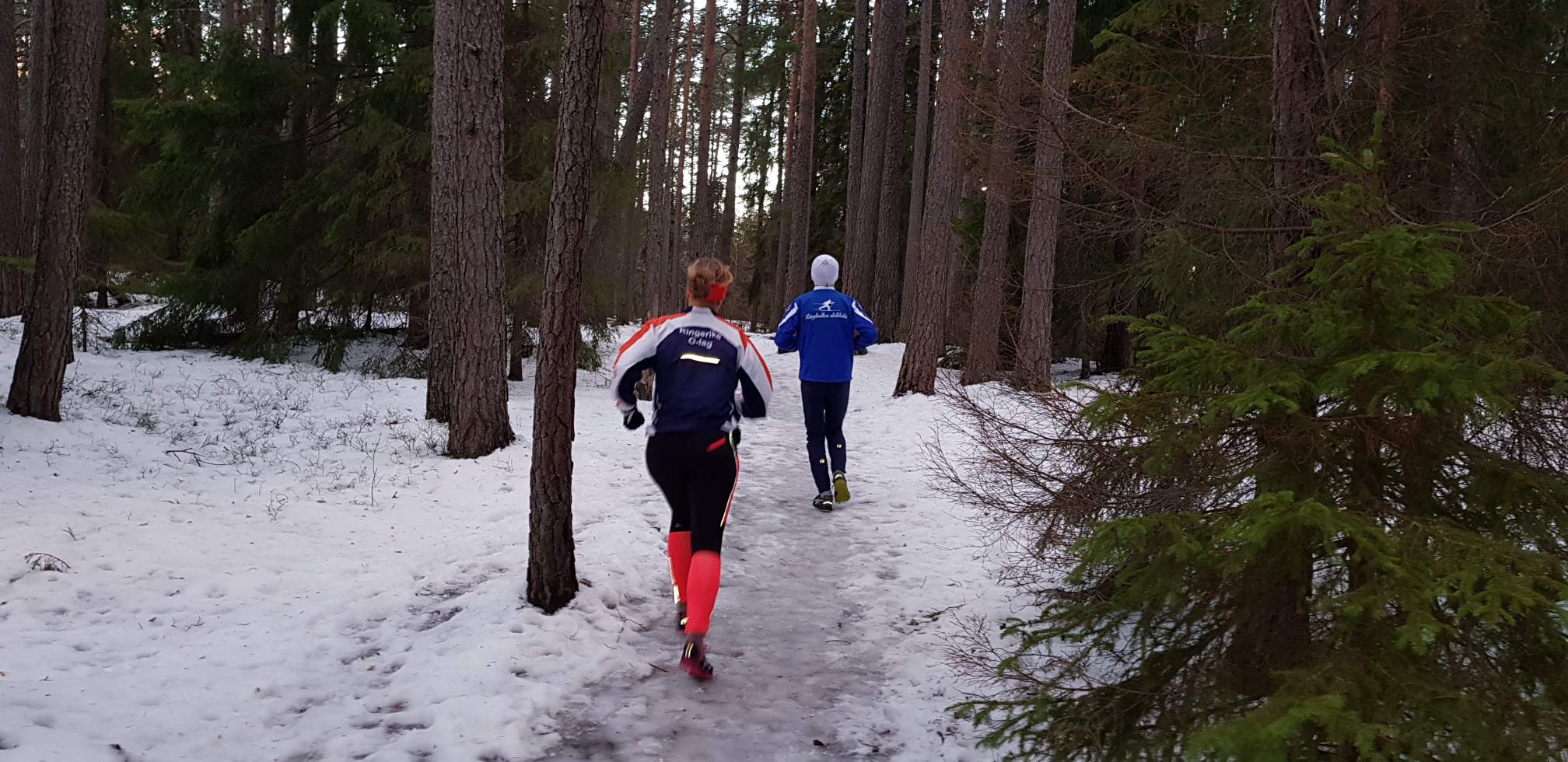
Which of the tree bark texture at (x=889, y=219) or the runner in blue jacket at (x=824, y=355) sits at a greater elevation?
the tree bark texture at (x=889, y=219)

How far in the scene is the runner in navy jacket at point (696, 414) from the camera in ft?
15.0

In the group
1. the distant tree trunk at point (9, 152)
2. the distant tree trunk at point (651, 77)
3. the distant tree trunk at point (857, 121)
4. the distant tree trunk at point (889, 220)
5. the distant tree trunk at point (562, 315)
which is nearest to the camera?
the distant tree trunk at point (562, 315)

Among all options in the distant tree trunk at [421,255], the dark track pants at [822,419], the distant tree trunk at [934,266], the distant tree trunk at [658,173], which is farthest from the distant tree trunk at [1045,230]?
the distant tree trunk at [421,255]

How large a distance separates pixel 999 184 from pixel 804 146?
53.6 feet

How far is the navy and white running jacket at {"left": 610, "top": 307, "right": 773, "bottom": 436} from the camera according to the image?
15.2 feet

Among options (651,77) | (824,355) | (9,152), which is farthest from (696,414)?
(9,152)

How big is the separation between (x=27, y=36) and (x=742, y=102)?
78.0ft

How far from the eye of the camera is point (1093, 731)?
2.86 metres

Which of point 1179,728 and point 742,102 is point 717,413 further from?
point 742,102

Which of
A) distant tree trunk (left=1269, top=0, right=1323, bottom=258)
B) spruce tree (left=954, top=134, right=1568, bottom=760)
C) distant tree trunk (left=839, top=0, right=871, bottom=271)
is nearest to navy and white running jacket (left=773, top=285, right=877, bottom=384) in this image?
distant tree trunk (left=1269, top=0, right=1323, bottom=258)

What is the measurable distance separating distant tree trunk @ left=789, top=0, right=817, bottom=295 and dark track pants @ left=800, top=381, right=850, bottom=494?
17.9 metres

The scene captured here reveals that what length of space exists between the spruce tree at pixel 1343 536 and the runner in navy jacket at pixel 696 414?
71.1 inches

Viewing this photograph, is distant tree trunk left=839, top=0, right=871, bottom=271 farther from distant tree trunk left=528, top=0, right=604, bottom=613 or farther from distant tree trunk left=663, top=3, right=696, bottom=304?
distant tree trunk left=528, top=0, right=604, bottom=613

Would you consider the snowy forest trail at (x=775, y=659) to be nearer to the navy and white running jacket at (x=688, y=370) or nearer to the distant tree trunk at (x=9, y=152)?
the navy and white running jacket at (x=688, y=370)
